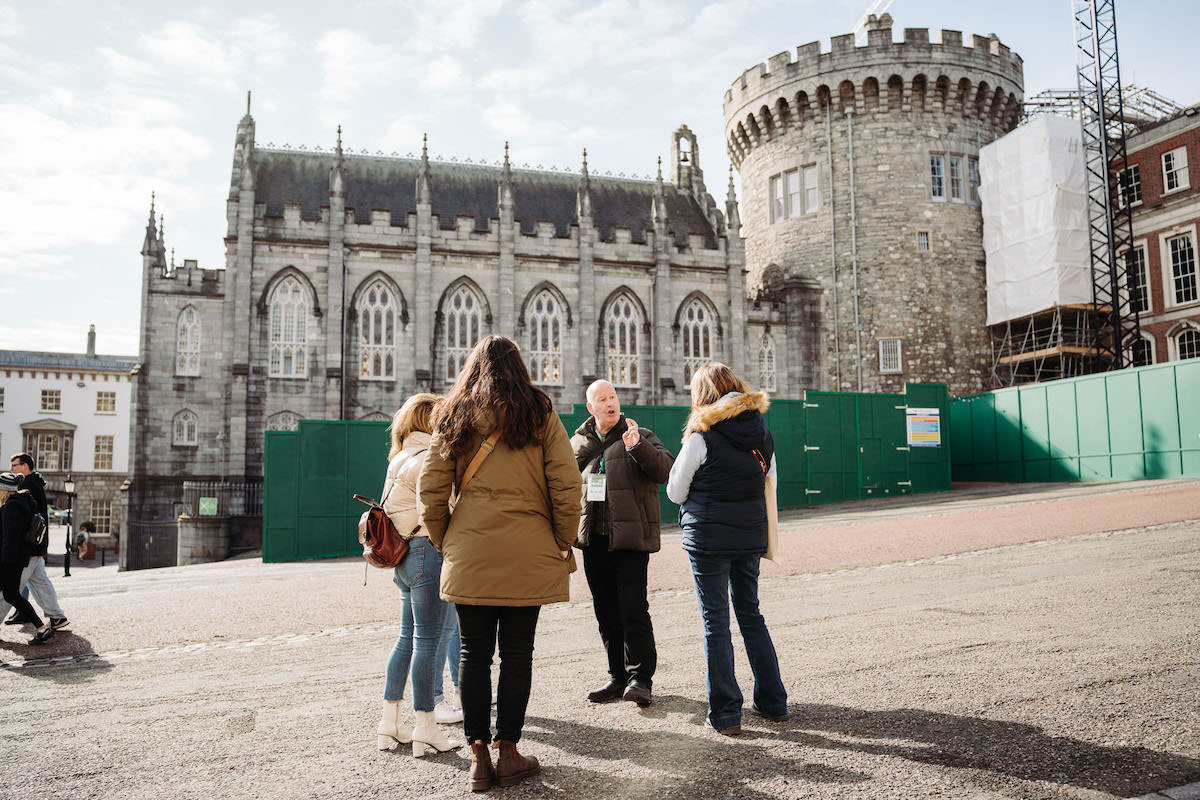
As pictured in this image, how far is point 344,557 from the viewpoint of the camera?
1836cm

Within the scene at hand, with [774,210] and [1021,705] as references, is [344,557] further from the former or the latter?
[774,210]

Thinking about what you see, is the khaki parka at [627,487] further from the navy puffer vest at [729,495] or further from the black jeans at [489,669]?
the black jeans at [489,669]

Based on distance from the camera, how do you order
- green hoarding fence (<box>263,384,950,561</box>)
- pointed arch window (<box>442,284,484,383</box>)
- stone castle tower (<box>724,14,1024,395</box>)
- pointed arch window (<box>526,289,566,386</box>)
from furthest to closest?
stone castle tower (<box>724,14,1024,395</box>) < pointed arch window (<box>526,289,566,386</box>) < pointed arch window (<box>442,284,484,383</box>) < green hoarding fence (<box>263,384,950,561</box>)

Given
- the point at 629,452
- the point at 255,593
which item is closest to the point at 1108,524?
the point at 629,452

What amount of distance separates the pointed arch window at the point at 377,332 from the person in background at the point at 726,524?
25.2m

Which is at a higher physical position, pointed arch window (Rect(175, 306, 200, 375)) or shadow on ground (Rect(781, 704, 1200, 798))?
pointed arch window (Rect(175, 306, 200, 375))

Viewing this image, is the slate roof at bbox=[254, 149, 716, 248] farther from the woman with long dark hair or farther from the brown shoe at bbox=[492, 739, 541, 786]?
the brown shoe at bbox=[492, 739, 541, 786]

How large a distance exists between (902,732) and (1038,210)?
31.1 meters

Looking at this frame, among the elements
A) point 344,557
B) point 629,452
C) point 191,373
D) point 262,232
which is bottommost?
point 344,557

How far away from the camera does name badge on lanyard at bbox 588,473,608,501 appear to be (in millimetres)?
5578

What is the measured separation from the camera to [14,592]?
8672 mm

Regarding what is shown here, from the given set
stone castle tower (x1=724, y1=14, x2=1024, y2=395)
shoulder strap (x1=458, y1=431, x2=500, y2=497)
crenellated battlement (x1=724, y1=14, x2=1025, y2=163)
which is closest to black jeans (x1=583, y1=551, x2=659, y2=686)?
shoulder strap (x1=458, y1=431, x2=500, y2=497)

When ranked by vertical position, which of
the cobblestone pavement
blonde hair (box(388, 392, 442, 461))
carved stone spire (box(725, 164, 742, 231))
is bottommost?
the cobblestone pavement

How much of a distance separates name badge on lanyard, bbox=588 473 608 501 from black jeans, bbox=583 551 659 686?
0.36 metres
